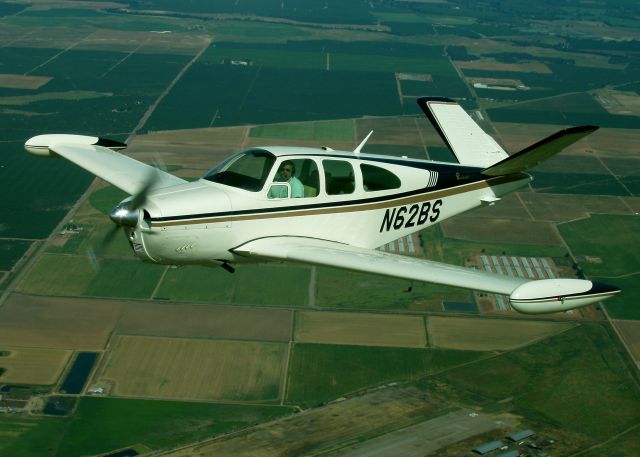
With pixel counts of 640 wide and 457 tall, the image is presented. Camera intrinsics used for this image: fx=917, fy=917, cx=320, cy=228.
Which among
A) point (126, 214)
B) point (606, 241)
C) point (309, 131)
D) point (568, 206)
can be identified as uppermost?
point (126, 214)

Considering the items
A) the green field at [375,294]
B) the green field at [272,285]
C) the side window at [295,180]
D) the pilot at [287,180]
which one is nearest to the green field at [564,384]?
the green field at [375,294]

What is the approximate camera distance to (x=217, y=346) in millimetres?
68812

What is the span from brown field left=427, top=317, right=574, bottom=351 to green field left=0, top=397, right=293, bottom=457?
1607 cm

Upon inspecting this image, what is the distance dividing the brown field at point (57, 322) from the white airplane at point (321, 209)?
34091 millimetres

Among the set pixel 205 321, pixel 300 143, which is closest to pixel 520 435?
pixel 205 321

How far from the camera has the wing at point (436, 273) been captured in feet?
92.9

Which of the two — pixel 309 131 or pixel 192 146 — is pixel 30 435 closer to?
pixel 192 146

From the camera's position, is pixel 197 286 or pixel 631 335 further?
pixel 197 286

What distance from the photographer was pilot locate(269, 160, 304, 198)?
32656 mm

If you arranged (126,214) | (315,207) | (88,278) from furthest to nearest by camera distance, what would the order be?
(88,278) < (315,207) < (126,214)

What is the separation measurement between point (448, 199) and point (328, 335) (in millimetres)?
35160

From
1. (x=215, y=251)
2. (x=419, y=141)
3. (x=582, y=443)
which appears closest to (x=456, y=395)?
(x=582, y=443)

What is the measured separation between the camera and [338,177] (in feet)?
112

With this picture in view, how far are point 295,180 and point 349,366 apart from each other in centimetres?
3529
